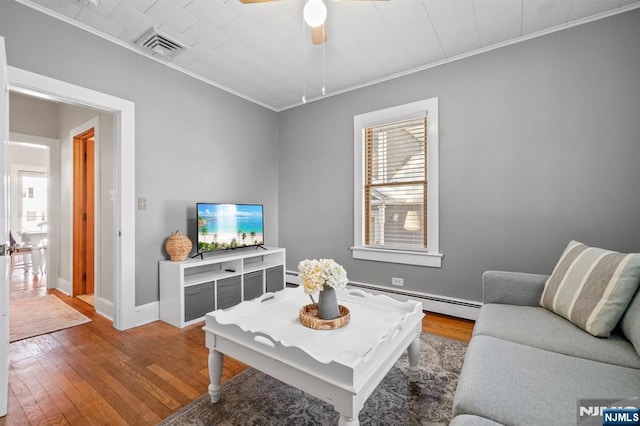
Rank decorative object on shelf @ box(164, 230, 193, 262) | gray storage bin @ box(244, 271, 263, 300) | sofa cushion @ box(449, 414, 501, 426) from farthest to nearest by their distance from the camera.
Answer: gray storage bin @ box(244, 271, 263, 300) → decorative object on shelf @ box(164, 230, 193, 262) → sofa cushion @ box(449, 414, 501, 426)

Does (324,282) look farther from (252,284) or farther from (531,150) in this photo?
(531,150)

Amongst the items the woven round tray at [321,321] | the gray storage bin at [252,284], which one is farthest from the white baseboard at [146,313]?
the woven round tray at [321,321]

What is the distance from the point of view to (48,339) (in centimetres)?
249

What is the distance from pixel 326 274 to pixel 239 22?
86.9 inches

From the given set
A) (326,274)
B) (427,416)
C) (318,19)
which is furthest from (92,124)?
(427,416)

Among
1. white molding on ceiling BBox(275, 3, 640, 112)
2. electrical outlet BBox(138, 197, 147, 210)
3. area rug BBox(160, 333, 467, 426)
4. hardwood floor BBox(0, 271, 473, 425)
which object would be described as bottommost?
hardwood floor BBox(0, 271, 473, 425)

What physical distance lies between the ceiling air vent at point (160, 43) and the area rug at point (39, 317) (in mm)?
2751

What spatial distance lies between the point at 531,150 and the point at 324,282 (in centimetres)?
232

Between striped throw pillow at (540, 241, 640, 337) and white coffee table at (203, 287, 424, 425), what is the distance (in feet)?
2.61

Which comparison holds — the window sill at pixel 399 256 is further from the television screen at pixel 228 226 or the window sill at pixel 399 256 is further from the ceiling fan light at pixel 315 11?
the ceiling fan light at pixel 315 11

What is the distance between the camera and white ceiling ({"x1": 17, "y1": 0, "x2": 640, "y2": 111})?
2.21m

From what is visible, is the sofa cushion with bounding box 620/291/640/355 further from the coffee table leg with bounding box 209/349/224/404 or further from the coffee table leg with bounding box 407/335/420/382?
the coffee table leg with bounding box 209/349/224/404

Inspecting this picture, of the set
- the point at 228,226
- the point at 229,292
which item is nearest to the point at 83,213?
the point at 228,226

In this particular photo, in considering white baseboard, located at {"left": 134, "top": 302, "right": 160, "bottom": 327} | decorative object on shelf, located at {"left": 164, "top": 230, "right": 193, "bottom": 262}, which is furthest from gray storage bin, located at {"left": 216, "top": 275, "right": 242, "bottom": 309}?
white baseboard, located at {"left": 134, "top": 302, "right": 160, "bottom": 327}
